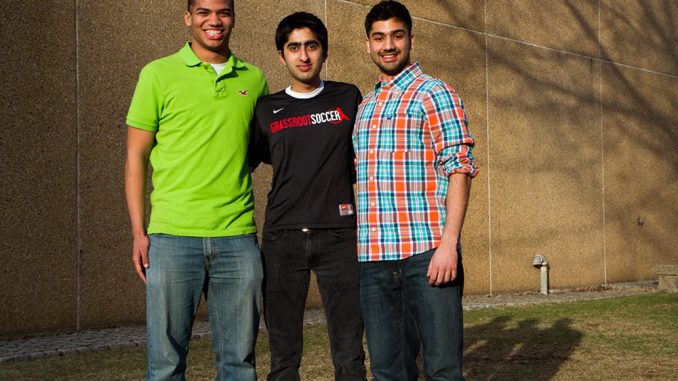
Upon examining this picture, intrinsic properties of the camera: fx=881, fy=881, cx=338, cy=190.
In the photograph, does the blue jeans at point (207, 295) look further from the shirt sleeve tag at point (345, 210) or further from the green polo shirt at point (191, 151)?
the shirt sleeve tag at point (345, 210)

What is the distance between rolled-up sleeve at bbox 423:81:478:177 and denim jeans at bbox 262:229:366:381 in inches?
21.8

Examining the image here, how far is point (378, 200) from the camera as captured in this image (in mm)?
3316

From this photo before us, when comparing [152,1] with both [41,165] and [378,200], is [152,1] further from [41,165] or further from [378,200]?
[378,200]

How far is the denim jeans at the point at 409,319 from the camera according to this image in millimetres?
3205

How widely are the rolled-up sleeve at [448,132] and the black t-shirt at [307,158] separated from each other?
47cm

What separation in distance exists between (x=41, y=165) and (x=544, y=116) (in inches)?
302

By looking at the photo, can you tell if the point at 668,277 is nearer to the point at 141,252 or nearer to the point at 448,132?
the point at 448,132

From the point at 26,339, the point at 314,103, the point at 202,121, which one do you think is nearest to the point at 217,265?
the point at 202,121

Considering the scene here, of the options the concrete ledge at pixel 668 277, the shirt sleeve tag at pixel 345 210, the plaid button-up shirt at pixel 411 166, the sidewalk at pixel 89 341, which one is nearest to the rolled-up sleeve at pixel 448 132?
the plaid button-up shirt at pixel 411 166

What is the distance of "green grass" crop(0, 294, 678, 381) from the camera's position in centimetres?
566

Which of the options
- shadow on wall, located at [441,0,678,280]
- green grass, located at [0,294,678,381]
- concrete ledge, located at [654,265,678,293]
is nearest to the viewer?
green grass, located at [0,294,678,381]

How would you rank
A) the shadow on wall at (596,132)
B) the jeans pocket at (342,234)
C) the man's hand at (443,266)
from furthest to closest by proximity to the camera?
the shadow on wall at (596,132) < the jeans pocket at (342,234) < the man's hand at (443,266)

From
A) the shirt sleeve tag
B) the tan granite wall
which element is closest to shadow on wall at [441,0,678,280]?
the tan granite wall

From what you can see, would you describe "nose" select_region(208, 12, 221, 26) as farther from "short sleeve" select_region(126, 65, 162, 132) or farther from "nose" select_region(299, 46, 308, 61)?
"nose" select_region(299, 46, 308, 61)
